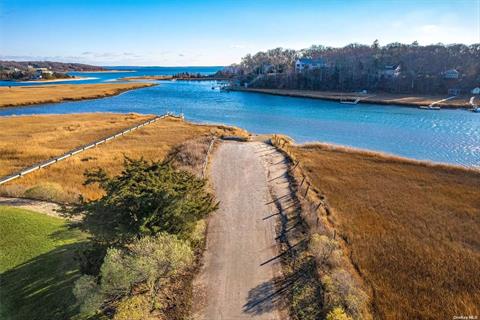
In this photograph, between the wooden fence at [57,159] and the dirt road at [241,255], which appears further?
the wooden fence at [57,159]

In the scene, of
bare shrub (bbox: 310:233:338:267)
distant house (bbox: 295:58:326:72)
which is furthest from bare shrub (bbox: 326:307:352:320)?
distant house (bbox: 295:58:326:72)

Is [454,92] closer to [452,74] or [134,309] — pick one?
[452,74]

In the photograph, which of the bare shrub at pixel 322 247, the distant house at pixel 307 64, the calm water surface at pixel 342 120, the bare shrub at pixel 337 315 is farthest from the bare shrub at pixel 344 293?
the distant house at pixel 307 64

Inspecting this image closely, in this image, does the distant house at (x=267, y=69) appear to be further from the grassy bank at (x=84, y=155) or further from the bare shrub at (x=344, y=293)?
the bare shrub at (x=344, y=293)

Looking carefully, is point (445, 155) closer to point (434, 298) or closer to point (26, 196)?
point (434, 298)

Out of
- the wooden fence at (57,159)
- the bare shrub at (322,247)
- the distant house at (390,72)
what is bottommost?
the bare shrub at (322,247)

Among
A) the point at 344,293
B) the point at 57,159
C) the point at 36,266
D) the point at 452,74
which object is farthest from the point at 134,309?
the point at 452,74

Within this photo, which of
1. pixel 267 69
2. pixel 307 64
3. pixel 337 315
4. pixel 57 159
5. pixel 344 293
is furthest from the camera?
pixel 267 69
